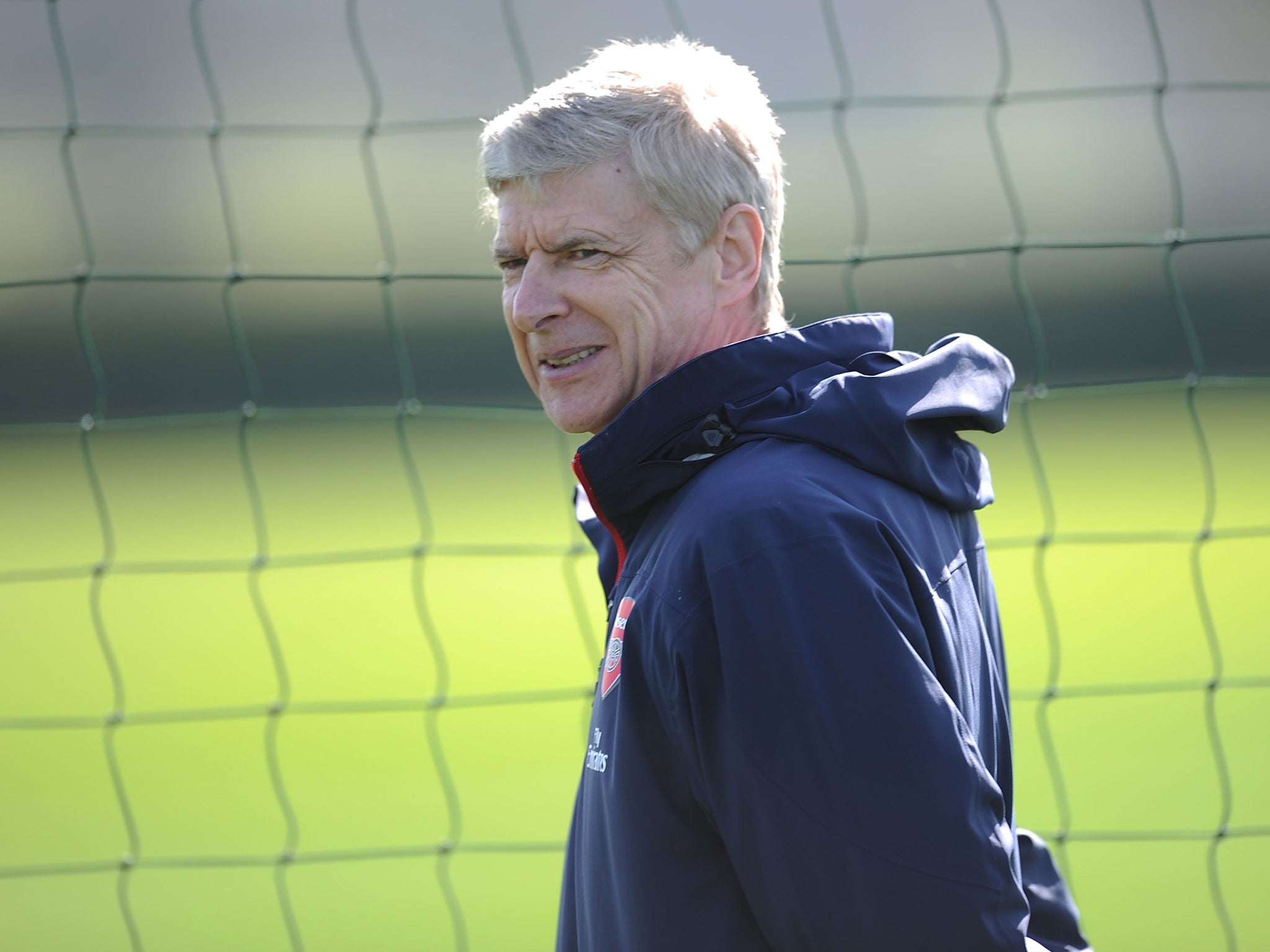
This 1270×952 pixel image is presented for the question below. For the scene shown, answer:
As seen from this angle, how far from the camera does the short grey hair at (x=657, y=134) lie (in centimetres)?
128

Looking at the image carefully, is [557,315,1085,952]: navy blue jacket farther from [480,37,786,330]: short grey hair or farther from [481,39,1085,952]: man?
[480,37,786,330]: short grey hair

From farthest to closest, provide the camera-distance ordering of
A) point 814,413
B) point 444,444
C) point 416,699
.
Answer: point 444,444 < point 416,699 < point 814,413

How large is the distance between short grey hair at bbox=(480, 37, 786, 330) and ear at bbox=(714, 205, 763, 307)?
0.4 inches

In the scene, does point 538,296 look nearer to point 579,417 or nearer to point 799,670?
point 579,417

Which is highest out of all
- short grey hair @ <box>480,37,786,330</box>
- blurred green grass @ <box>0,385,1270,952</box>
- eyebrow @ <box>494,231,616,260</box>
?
short grey hair @ <box>480,37,786,330</box>

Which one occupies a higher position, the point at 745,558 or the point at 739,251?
the point at 739,251

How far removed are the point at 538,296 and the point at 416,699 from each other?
3.24 m

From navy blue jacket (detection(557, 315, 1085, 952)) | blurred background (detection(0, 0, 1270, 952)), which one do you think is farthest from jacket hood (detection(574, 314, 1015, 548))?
blurred background (detection(0, 0, 1270, 952))

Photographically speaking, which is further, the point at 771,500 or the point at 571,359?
the point at 571,359

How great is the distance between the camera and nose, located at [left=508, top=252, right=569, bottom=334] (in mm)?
1355

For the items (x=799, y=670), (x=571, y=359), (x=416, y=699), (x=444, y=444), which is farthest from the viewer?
(x=444, y=444)

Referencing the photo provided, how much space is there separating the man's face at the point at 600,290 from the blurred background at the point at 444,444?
4.40ft

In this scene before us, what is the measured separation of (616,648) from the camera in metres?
1.13

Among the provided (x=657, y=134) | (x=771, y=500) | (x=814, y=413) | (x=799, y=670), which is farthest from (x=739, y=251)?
(x=799, y=670)
